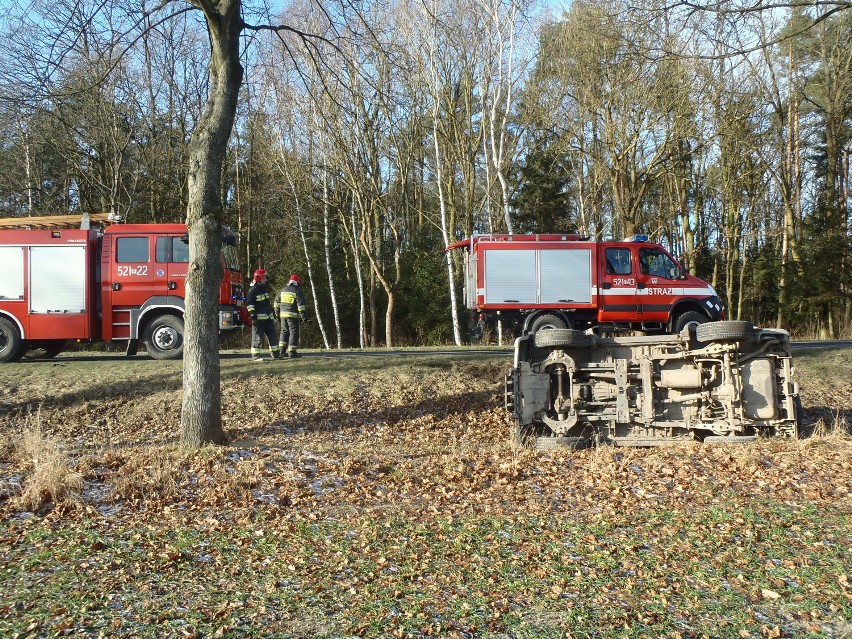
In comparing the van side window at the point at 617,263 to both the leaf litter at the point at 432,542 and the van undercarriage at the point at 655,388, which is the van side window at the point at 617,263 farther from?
the leaf litter at the point at 432,542

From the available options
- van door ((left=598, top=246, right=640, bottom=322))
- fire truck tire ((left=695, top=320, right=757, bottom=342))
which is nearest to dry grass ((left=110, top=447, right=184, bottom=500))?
fire truck tire ((left=695, top=320, right=757, bottom=342))

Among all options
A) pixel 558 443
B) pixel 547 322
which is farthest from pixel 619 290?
pixel 558 443

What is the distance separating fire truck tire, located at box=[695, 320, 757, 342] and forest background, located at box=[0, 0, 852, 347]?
11.9 metres

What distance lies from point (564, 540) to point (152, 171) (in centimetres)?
2555

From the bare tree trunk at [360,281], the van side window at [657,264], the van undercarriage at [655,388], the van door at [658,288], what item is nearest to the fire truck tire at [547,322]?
the van door at [658,288]

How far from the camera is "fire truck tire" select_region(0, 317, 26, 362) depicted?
14.5 metres

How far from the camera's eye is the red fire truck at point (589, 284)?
16000mm

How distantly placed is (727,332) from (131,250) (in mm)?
11577

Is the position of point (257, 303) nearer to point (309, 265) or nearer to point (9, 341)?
point (9, 341)

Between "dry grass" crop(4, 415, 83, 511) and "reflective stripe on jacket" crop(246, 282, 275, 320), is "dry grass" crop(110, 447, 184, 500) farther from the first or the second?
"reflective stripe on jacket" crop(246, 282, 275, 320)

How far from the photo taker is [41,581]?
453 cm

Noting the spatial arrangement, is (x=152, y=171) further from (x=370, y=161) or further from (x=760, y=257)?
(x=760, y=257)

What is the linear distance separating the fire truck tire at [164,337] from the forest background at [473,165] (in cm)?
793

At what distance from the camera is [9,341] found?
14.6m
